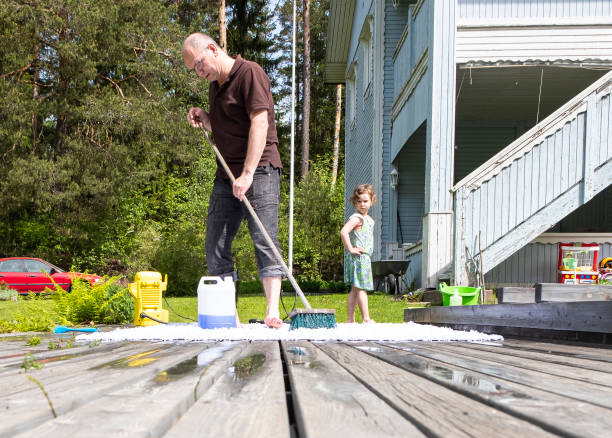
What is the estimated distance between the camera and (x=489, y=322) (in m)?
3.57

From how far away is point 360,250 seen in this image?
551 cm

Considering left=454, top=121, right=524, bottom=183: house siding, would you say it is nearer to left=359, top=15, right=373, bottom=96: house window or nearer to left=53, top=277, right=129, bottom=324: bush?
left=359, top=15, right=373, bottom=96: house window

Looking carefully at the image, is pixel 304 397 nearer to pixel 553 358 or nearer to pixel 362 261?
pixel 553 358

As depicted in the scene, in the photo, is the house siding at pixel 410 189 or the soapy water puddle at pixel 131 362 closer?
the soapy water puddle at pixel 131 362

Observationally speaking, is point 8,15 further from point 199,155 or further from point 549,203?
point 549,203

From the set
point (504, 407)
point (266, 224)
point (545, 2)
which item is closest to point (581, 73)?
point (545, 2)

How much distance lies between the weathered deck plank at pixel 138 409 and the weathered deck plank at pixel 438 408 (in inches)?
13.4

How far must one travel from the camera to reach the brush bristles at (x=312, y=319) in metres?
3.38

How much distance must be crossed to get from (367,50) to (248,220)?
521 inches

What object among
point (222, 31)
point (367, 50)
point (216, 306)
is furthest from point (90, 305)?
point (222, 31)

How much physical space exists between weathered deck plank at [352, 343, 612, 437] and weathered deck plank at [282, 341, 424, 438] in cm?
18

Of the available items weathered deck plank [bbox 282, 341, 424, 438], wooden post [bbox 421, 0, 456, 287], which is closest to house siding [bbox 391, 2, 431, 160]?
wooden post [bbox 421, 0, 456, 287]

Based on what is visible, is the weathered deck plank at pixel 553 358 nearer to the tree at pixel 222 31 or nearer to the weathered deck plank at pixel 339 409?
the weathered deck plank at pixel 339 409

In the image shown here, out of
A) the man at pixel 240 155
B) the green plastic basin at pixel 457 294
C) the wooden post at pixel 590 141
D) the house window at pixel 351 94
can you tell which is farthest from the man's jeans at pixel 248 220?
the house window at pixel 351 94
